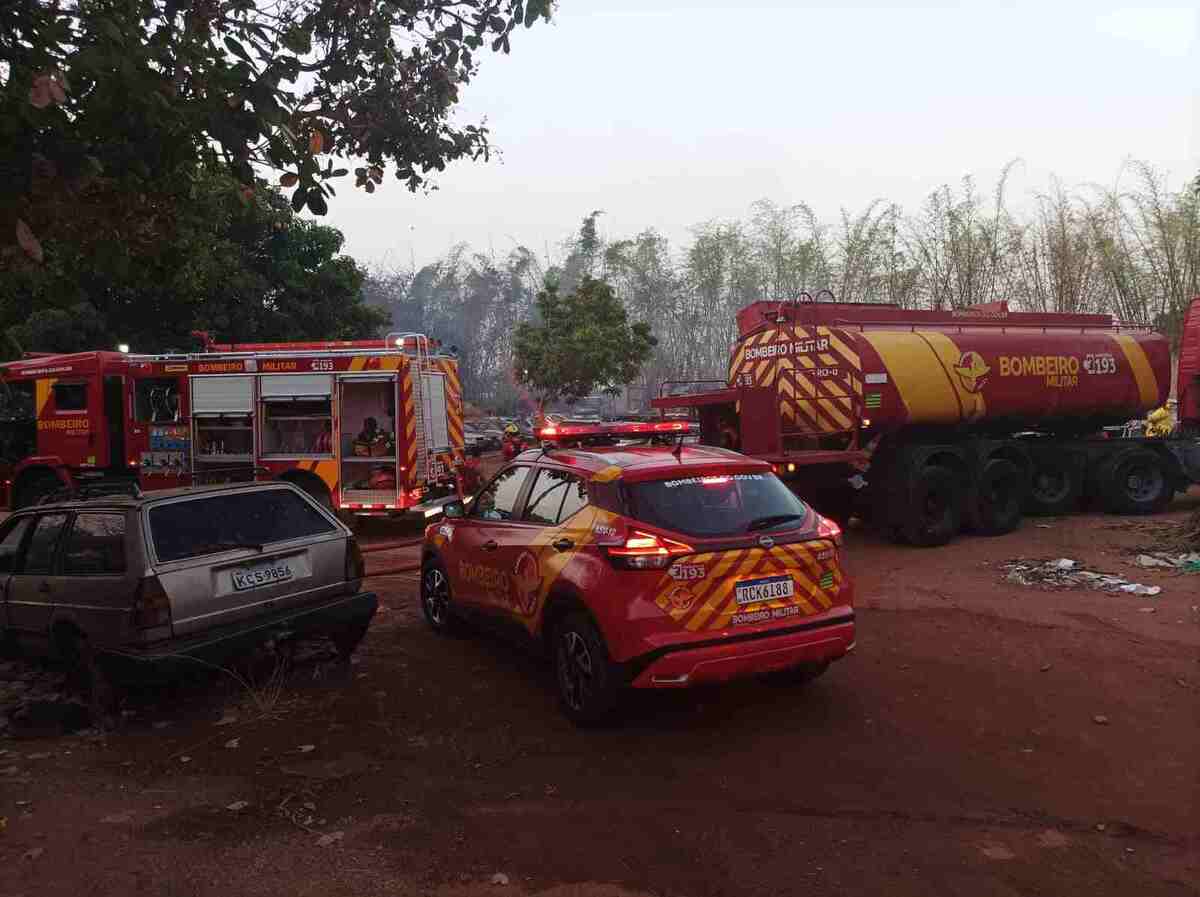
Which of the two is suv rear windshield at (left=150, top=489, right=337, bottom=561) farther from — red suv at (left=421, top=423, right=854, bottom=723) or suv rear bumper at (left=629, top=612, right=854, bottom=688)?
suv rear bumper at (left=629, top=612, right=854, bottom=688)

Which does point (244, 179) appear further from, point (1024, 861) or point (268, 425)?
point (268, 425)

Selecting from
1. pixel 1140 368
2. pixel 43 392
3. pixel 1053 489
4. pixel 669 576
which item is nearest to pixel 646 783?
pixel 669 576

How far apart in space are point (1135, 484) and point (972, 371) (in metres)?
4.06

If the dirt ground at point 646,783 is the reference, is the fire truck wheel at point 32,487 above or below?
above

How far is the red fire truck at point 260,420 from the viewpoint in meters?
11.7

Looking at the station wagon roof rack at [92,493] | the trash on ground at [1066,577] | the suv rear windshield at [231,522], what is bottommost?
the trash on ground at [1066,577]

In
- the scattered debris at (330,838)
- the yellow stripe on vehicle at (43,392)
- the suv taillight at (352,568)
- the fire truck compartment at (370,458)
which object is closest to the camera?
the scattered debris at (330,838)

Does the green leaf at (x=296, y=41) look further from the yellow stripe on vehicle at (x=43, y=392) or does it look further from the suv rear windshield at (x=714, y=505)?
the yellow stripe on vehicle at (x=43, y=392)

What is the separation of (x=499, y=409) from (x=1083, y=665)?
125 ft

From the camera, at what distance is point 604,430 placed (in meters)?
6.26

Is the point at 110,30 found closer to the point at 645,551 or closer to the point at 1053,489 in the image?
the point at 645,551

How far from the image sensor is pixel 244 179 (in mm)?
4965

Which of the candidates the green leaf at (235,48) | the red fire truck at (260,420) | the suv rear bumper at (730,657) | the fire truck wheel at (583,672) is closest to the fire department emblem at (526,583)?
the fire truck wheel at (583,672)

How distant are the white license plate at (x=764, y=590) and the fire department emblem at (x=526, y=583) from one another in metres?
1.29
